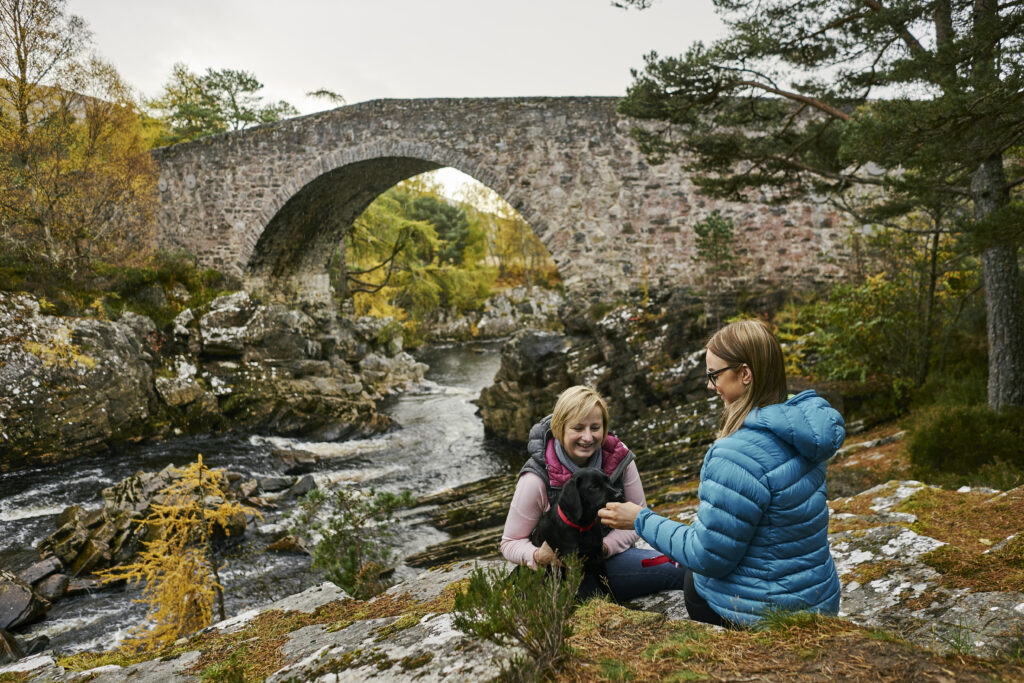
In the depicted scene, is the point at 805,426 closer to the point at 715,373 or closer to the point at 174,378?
the point at 715,373

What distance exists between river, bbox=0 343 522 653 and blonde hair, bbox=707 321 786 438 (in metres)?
4.94

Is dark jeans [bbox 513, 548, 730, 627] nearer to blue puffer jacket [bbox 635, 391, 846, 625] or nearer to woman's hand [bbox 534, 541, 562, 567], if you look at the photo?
woman's hand [bbox 534, 541, 562, 567]

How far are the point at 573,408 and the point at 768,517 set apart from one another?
0.86 metres

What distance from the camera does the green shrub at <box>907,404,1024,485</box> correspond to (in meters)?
4.32

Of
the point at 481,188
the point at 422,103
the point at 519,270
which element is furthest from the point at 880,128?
the point at 519,270

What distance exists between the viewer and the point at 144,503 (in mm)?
7219

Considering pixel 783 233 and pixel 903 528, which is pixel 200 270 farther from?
pixel 903 528

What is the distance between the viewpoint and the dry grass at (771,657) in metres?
1.46

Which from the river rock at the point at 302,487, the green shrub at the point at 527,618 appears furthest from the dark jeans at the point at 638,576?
the river rock at the point at 302,487

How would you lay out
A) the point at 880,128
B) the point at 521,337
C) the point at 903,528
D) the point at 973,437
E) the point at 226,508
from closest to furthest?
the point at 903,528
the point at 880,128
the point at 973,437
the point at 226,508
the point at 521,337

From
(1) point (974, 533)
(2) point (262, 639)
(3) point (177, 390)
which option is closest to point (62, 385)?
(3) point (177, 390)

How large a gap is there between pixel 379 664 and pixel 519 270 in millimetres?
37045

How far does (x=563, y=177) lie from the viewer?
12258 millimetres

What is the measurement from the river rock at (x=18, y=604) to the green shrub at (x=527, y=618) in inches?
225
